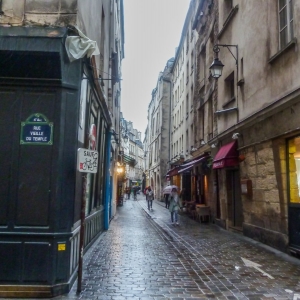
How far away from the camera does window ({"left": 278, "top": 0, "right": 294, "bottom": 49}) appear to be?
9.44m

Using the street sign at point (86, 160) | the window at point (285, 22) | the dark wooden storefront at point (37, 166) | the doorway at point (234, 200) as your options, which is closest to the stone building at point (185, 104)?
the doorway at point (234, 200)

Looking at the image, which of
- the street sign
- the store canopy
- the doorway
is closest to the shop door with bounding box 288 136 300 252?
the doorway

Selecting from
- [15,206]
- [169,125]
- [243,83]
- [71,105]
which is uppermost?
[169,125]

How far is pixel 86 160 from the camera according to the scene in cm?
600

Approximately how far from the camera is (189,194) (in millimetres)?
26359

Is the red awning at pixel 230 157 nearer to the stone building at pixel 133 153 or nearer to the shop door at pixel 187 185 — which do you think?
the shop door at pixel 187 185

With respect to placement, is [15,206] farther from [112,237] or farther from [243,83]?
[243,83]

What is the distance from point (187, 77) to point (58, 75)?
23873mm

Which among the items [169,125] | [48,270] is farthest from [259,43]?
[169,125]

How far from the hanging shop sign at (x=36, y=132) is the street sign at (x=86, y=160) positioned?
0.54 metres

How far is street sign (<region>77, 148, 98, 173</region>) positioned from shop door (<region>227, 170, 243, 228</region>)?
890 centimetres

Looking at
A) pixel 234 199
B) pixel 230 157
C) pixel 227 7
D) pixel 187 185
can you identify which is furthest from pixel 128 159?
pixel 230 157

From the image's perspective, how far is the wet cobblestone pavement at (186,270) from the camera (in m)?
5.97

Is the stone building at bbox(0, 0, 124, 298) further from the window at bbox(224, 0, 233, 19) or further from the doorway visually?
the window at bbox(224, 0, 233, 19)
